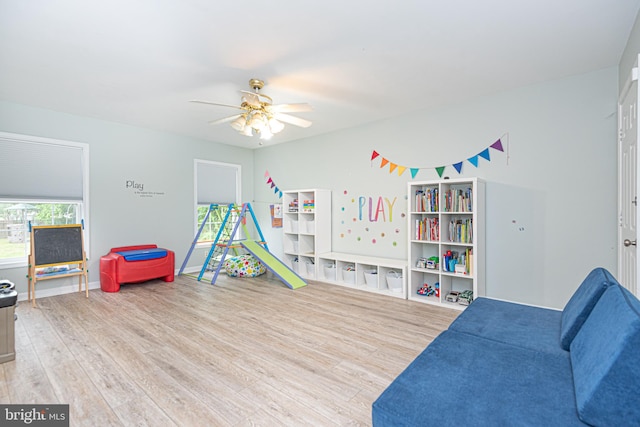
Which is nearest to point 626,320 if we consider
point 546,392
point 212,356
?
point 546,392

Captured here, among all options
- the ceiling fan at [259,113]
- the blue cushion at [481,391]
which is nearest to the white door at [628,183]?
the blue cushion at [481,391]

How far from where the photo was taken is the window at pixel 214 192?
18.8 ft

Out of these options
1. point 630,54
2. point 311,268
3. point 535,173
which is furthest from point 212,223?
point 630,54

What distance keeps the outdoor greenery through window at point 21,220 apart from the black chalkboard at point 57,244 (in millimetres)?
383

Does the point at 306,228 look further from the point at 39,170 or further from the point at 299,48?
the point at 39,170

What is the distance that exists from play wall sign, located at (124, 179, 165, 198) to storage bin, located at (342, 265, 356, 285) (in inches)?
132

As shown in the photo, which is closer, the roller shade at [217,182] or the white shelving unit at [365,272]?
the white shelving unit at [365,272]

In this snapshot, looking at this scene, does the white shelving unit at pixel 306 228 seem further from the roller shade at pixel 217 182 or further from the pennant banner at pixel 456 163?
the roller shade at pixel 217 182

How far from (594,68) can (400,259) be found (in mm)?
2919

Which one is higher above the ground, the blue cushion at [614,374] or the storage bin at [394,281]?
the blue cushion at [614,374]

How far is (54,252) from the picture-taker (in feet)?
12.9

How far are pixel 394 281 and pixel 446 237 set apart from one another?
0.89 m

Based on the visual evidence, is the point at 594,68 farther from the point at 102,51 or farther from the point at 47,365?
the point at 47,365

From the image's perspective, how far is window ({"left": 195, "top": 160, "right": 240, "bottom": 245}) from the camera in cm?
573
